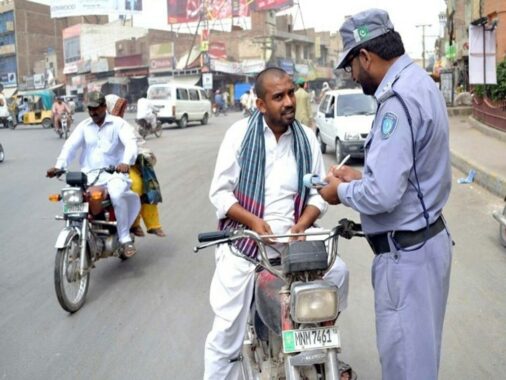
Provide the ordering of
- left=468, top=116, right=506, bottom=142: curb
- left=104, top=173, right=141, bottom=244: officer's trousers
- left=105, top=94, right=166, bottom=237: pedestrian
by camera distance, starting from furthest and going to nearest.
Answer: left=468, top=116, right=506, bottom=142: curb < left=105, top=94, right=166, bottom=237: pedestrian < left=104, top=173, right=141, bottom=244: officer's trousers

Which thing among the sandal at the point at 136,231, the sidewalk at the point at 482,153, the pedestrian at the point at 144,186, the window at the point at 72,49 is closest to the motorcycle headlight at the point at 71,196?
the pedestrian at the point at 144,186

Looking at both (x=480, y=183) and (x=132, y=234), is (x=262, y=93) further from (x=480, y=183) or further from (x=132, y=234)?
(x=480, y=183)

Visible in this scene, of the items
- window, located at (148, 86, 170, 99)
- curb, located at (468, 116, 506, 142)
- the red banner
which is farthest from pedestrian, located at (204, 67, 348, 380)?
the red banner

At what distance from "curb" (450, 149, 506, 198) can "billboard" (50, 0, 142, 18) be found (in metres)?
44.7

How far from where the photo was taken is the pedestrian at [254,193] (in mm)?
2895

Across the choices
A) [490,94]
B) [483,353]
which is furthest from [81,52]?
[483,353]

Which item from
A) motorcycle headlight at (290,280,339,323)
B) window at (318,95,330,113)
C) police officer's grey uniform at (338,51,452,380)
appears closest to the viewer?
police officer's grey uniform at (338,51,452,380)

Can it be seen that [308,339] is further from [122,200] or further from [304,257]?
[122,200]

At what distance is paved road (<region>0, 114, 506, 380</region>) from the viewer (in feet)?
12.4

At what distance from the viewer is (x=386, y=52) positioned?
222cm

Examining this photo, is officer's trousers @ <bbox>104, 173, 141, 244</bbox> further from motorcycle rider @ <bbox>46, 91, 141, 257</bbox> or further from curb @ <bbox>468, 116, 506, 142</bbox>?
curb @ <bbox>468, 116, 506, 142</bbox>

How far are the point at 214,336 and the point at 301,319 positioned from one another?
0.87 m

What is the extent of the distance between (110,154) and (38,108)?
28.1 m

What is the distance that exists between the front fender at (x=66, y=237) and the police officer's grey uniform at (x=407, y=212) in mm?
3063
